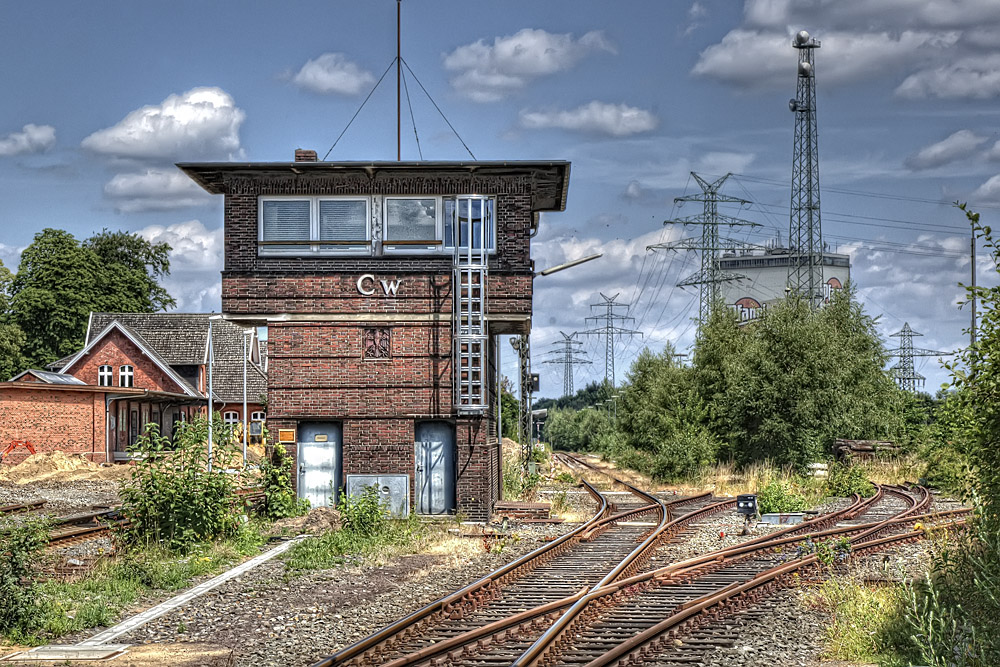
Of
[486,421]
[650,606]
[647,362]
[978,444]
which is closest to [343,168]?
[486,421]

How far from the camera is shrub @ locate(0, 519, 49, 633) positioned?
1114 centimetres

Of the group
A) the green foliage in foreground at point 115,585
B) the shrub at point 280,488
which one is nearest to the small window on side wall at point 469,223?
the shrub at point 280,488

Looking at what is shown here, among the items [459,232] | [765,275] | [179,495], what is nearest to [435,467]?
[459,232]

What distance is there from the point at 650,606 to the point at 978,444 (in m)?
4.61

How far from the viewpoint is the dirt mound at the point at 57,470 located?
36.7m

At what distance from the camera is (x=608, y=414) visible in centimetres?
8969

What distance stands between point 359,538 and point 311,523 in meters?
2.03

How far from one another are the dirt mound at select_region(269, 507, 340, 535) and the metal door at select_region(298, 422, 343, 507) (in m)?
1.55

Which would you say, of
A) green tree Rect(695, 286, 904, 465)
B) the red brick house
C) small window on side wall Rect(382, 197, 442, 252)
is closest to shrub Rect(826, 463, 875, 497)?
green tree Rect(695, 286, 904, 465)

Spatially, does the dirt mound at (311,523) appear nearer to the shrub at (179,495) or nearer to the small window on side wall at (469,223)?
the shrub at (179,495)

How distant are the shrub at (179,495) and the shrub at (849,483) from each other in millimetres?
18181

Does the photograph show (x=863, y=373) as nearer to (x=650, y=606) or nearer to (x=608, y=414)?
(x=650, y=606)

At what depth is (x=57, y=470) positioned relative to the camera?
38.8 m

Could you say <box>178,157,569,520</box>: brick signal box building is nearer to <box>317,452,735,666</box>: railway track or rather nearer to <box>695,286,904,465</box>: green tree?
<box>317,452,735,666</box>: railway track
